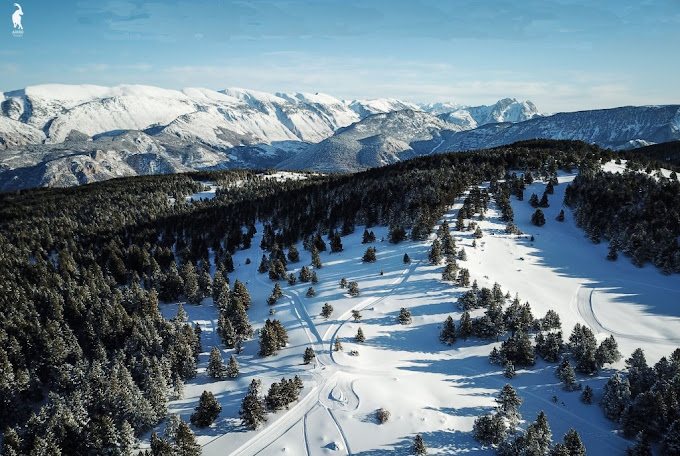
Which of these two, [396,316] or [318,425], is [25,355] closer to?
[318,425]

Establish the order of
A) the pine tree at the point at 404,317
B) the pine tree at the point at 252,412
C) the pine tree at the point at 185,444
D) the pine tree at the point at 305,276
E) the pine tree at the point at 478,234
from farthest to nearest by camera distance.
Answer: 1. the pine tree at the point at 478,234
2. the pine tree at the point at 305,276
3. the pine tree at the point at 404,317
4. the pine tree at the point at 252,412
5. the pine tree at the point at 185,444

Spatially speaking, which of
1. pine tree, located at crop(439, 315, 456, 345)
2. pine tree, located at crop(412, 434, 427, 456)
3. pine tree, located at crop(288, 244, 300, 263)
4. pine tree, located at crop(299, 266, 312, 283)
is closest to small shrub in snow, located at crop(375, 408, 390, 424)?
pine tree, located at crop(412, 434, 427, 456)

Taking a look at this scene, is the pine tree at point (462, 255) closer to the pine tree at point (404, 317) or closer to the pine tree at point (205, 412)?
the pine tree at point (404, 317)

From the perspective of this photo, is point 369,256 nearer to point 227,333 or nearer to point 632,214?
point 227,333

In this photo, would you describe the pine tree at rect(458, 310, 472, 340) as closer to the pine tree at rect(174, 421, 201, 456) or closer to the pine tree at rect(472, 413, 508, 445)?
the pine tree at rect(472, 413, 508, 445)

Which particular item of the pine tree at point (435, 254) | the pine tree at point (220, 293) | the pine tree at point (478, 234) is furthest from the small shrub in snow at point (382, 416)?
the pine tree at point (478, 234)

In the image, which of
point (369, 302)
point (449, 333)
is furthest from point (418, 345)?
point (369, 302)

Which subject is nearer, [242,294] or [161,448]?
[161,448]
